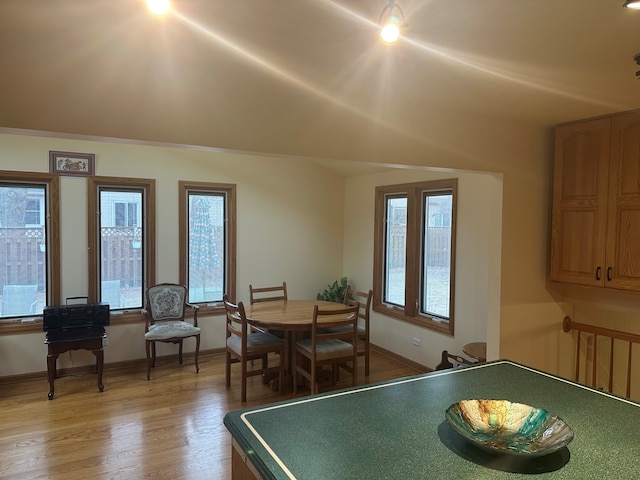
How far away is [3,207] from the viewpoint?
4.29 metres

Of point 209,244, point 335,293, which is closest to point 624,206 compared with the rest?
point 335,293

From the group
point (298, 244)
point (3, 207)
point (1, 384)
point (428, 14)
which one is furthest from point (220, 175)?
point (428, 14)

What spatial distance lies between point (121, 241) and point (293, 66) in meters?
3.64

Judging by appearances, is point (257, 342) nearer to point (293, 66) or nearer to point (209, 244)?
point (209, 244)

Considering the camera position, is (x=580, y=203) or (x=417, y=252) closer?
(x=580, y=203)

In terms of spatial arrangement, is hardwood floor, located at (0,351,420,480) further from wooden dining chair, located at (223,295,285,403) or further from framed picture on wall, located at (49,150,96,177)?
framed picture on wall, located at (49,150,96,177)

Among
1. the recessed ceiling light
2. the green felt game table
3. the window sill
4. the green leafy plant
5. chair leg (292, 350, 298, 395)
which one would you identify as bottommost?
chair leg (292, 350, 298, 395)

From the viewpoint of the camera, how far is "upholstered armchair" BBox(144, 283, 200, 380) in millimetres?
4488

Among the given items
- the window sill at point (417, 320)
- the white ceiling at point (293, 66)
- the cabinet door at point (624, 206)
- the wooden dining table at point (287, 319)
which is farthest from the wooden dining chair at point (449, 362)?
the white ceiling at point (293, 66)

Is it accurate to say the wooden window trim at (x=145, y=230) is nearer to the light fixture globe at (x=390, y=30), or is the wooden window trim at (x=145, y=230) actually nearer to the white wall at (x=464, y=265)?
the white wall at (x=464, y=265)

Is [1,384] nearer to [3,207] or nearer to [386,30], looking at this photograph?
[3,207]

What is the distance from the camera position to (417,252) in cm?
479

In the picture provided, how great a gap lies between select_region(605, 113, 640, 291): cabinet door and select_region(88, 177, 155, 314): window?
4.25 metres

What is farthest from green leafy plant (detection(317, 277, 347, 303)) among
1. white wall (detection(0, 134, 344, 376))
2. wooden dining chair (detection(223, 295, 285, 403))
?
wooden dining chair (detection(223, 295, 285, 403))
